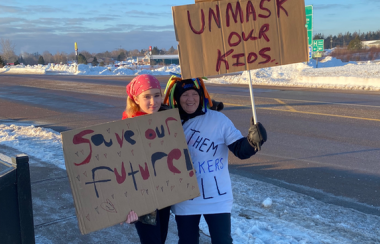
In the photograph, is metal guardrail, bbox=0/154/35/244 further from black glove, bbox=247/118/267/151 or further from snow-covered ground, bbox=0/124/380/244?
snow-covered ground, bbox=0/124/380/244

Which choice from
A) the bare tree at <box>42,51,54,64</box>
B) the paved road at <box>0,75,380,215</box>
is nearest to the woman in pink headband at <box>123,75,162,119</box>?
the paved road at <box>0,75,380,215</box>

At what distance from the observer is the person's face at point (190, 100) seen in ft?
7.68

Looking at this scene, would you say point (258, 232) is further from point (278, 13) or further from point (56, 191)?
point (56, 191)

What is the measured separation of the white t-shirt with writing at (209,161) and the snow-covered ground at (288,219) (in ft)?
3.34

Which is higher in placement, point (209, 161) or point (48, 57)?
point (48, 57)

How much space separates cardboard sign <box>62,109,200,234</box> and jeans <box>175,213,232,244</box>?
18 centimetres

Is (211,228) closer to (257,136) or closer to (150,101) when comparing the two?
(257,136)

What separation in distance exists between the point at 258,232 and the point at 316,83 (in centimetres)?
1611

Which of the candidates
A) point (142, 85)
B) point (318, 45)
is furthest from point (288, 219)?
point (318, 45)

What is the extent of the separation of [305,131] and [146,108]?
6.10m

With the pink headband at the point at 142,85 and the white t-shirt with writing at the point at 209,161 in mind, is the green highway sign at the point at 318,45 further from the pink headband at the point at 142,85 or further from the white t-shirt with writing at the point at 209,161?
the pink headband at the point at 142,85

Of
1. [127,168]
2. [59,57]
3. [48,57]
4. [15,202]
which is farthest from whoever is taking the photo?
[48,57]

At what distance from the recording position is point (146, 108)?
2.30 meters

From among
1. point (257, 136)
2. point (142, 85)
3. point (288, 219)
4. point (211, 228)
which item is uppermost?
point (142, 85)
